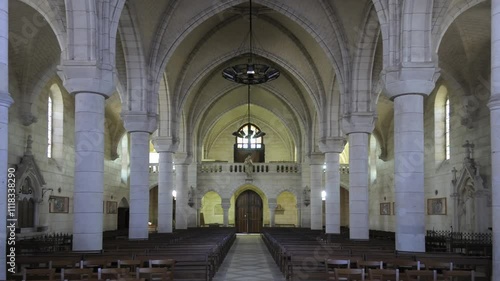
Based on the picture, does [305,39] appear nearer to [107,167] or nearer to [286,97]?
[286,97]

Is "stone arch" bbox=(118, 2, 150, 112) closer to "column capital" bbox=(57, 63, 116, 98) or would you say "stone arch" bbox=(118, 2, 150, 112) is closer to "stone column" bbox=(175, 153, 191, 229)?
"column capital" bbox=(57, 63, 116, 98)

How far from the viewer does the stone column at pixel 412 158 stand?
1438 cm

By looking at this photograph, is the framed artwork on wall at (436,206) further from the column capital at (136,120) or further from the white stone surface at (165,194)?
the column capital at (136,120)

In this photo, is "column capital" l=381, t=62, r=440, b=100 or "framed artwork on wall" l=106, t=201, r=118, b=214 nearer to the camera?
"column capital" l=381, t=62, r=440, b=100

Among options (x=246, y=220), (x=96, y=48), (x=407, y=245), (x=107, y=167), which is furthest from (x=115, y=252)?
(x=246, y=220)

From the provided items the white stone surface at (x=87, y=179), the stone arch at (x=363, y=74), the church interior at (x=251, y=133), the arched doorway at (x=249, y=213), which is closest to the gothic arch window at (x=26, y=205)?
the church interior at (x=251, y=133)

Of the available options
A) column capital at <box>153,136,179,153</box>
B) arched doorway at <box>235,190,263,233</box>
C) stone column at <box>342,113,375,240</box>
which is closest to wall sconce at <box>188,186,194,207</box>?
arched doorway at <box>235,190,263,233</box>

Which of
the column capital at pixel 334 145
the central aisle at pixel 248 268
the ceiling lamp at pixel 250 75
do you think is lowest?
the central aisle at pixel 248 268

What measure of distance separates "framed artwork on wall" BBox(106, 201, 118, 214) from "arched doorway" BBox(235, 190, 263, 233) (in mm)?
11322

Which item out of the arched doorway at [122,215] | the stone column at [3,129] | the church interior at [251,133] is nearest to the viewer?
the stone column at [3,129]

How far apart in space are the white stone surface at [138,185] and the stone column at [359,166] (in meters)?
7.70

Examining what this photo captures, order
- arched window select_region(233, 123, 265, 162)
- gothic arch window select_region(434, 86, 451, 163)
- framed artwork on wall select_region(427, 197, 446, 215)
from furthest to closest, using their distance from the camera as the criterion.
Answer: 1. arched window select_region(233, 123, 265, 162)
2. gothic arch window select_region(434, 86, 451, 163)
3. framed artwork on wall select_region(427, 197, 446, 215)

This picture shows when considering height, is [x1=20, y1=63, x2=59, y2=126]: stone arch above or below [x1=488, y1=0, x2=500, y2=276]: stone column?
above

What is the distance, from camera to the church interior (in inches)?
559
